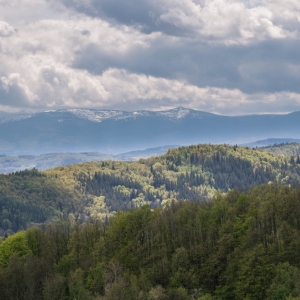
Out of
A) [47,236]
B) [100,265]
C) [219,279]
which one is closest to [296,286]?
[219,279]

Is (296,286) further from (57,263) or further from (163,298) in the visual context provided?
(57,263)

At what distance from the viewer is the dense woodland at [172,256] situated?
338ft

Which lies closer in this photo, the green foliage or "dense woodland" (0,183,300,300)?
"dense woodland" (0,183,300,300)

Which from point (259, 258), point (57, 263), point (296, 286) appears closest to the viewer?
point (296, 286)

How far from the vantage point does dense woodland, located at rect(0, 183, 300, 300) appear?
103m

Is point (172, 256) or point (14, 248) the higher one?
point (172, 256)

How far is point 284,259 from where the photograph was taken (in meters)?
107

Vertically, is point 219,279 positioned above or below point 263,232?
below

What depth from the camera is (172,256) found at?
118438mm

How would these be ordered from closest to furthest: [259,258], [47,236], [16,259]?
[259,258], [16,259], [47,236]

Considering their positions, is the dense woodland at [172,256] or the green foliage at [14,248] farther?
the green foliage at [14,248]

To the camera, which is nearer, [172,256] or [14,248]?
[172,256]

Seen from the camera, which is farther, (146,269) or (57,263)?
(57,263)

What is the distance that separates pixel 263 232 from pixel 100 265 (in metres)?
33.9
